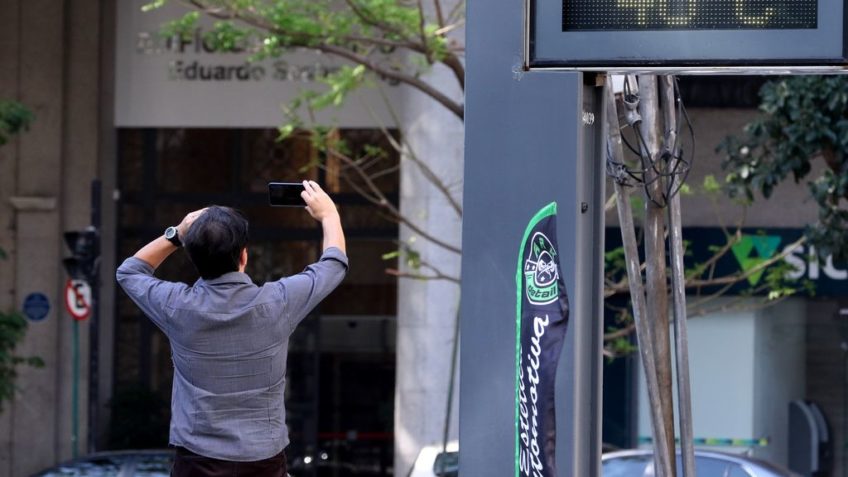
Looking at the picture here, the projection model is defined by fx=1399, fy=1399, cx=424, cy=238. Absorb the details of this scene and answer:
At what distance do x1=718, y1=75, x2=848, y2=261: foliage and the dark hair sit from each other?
7924mm

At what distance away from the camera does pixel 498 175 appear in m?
4.19

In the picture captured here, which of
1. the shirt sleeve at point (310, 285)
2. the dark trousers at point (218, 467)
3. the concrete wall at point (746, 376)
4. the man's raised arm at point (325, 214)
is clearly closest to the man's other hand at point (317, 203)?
the man's raised arm at point (325, 214)

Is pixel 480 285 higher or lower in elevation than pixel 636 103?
lower

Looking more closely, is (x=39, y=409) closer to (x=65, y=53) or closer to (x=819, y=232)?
(x=65, y=53)

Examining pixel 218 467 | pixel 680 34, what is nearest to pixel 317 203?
pixel 218 467

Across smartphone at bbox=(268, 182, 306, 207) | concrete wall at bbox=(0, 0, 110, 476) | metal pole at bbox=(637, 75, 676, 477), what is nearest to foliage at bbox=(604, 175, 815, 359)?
concrete wall at bbox=(0, 0, 110, 476)

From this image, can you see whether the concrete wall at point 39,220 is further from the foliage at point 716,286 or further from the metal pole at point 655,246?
the metal pole at point 655,246

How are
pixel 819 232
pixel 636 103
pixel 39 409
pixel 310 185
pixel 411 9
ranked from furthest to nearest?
pixel 39 409, pixel 411 9, pixel 819 232, pixel 636 103, pixel 310 185

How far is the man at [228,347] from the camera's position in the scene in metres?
4.00

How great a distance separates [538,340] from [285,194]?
35.8 inches

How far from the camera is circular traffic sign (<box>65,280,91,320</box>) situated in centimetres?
1716

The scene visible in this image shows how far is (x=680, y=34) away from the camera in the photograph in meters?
3.88

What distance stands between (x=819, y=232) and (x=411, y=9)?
4355 millimetres

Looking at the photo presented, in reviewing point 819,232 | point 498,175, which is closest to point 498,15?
point 498,175
